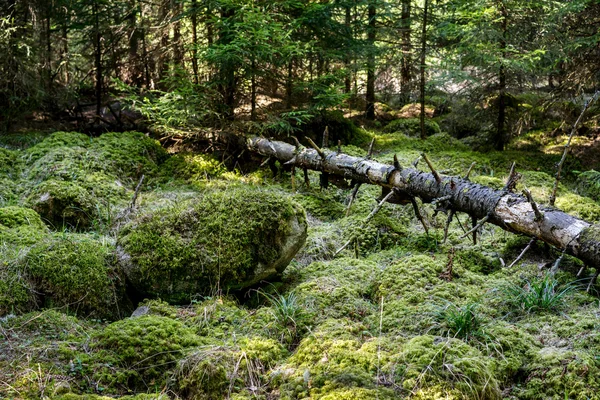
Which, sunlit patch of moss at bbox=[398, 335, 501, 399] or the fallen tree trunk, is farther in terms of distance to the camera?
the fallen tree trunk

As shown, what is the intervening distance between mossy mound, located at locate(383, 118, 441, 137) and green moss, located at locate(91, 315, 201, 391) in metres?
10.8

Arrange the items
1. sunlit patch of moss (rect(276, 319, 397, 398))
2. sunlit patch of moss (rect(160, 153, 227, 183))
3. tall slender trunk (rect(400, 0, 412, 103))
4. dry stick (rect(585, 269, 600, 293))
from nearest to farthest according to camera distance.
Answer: sunlit patch of moss (rect(276, 319, 397, 398)) < dry stick (rect(585, 269, 600, 293)) < sunlit patch of moss (rect(160, 153, 227, 183)) < tall slender trunk (rect(400, 0, 412, 103))

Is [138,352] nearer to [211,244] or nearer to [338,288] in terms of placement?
[211,244]

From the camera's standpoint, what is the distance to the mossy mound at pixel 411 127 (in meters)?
13.3

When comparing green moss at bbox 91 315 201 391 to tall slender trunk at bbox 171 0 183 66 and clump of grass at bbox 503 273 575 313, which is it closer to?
clump of grass at bbox 503 273 575 313

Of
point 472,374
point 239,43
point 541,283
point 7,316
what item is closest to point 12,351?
point 7,316

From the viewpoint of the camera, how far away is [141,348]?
344 centimetres

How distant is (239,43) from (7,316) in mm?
5664

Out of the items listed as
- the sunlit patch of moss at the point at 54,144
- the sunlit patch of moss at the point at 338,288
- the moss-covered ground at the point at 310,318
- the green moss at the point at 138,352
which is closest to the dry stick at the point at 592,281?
the moss-covered ground at the point at 310,318

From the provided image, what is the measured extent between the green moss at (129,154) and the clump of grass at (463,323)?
20.4 ft

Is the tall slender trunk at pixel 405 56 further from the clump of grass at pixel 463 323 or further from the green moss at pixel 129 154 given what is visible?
the clump of grass at pixel 463 323

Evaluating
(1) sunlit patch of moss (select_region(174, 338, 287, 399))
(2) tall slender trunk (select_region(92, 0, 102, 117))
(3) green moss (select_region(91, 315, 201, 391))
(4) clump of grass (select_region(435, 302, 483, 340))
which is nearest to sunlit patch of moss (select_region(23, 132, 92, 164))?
(2) tall slender trunk (select_region(92, 0, 102, 117))

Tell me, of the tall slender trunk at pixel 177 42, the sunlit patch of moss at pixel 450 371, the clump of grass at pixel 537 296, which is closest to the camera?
the sunlit patch of moss at pixel 450 371

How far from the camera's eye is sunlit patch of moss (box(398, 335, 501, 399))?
2908mm
